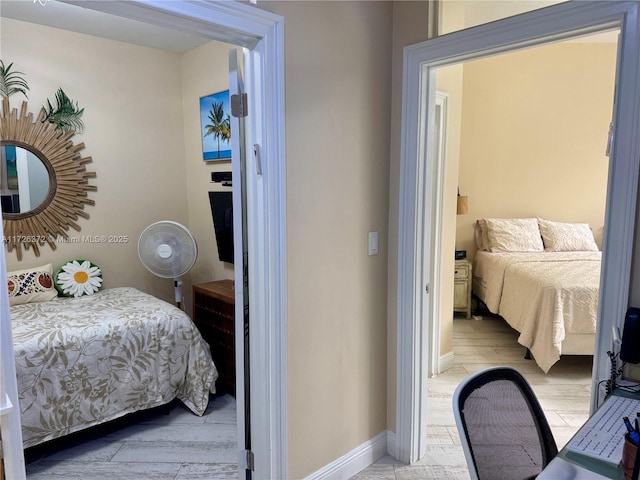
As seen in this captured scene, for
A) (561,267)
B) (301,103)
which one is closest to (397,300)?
(301,103)

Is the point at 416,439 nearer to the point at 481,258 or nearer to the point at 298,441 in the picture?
the point at 298,441

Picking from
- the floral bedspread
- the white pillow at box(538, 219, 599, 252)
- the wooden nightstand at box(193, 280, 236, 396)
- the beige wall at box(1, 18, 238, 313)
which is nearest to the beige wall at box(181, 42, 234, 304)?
the beige wall at box(1, 18, 238, 313)

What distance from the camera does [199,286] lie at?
11.2 feet

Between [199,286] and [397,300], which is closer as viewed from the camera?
[397,300]

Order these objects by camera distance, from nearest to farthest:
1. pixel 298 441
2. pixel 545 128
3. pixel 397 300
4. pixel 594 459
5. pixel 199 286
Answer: pixel 594 459
pixel 298 441
pixel 397 300
pixel 199 286
pixel 545 128

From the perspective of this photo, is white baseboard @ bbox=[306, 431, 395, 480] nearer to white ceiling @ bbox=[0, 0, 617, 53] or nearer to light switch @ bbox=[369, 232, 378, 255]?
light switch @ bbox=[369, 232, 378, 255]

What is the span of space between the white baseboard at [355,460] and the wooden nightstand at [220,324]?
44.5 inches

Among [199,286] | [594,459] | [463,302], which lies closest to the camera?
[594,459]

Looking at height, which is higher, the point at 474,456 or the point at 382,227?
the point at 382,227

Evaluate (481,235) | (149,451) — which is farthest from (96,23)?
(481,235)

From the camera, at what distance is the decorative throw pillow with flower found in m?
3.38

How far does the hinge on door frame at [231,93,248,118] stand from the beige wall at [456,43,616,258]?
165 inches

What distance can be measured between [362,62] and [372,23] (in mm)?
206

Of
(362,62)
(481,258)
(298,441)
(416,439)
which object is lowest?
(416,439)
